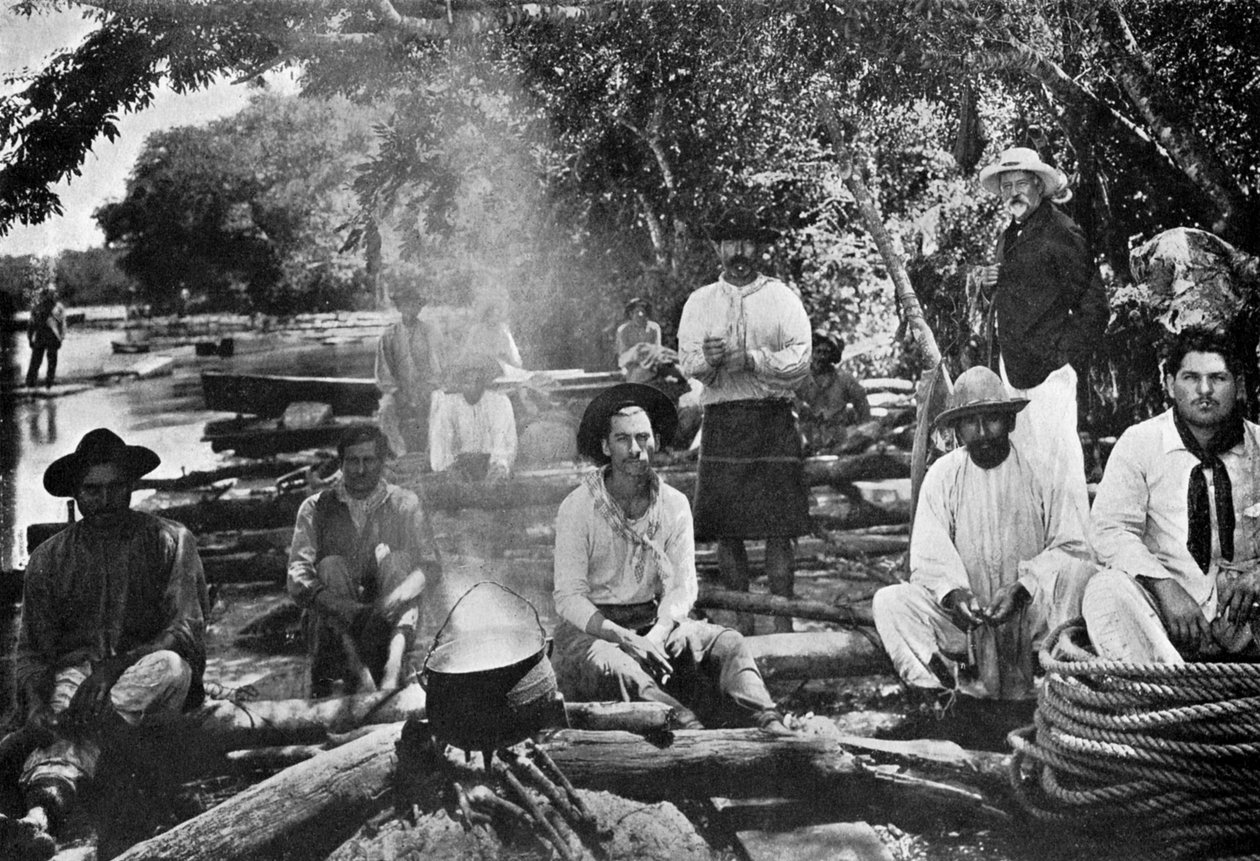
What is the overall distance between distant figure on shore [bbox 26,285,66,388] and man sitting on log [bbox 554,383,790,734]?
1909mm

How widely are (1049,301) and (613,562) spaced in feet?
6.54

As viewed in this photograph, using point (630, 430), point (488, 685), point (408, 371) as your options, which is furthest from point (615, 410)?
point (488, 685)

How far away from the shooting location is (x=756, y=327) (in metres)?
4.15

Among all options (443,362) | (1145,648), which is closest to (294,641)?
(443,362)

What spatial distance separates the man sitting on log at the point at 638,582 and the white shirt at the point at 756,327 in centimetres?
38

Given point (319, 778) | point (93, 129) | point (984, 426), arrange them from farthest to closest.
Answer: point (984, 426)
point (93, 129)
point (319, 778)

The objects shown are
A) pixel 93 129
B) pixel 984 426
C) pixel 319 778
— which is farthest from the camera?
pixel 984 426

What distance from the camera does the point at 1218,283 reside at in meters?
4.01

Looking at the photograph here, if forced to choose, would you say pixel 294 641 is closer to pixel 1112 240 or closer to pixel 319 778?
pixel 319 778

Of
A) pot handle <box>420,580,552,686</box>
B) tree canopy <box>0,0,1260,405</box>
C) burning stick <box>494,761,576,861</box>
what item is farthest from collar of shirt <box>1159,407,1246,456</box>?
burning stick <box>494,761,576,861</box>

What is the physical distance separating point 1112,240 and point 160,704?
399cm

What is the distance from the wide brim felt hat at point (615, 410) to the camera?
389 cm

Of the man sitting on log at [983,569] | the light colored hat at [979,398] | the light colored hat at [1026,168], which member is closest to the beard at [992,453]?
the man sitting on log at [983,569]

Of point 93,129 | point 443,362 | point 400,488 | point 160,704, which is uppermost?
point 93,129
